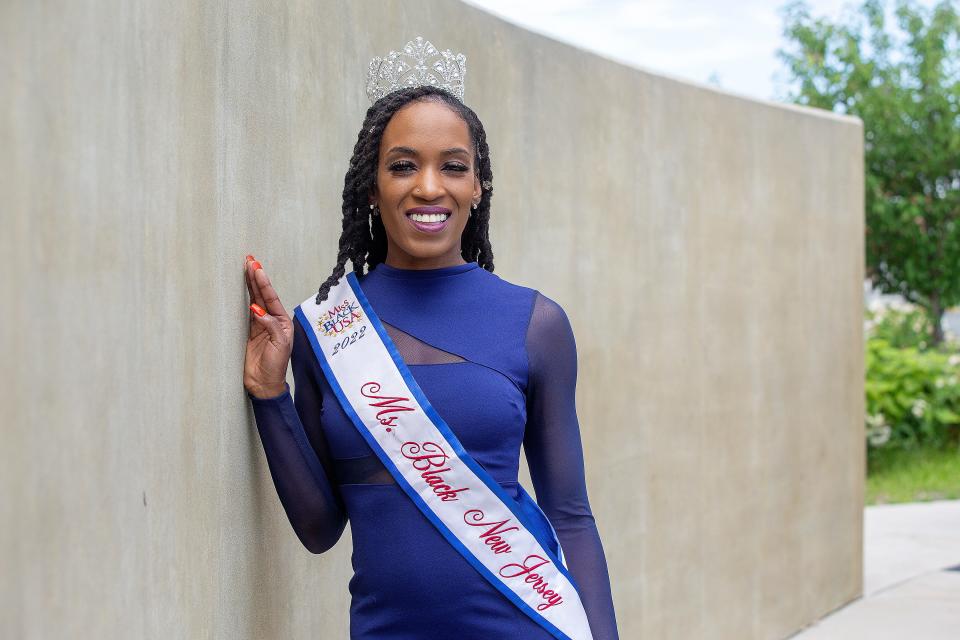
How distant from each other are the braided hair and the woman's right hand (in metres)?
0.09

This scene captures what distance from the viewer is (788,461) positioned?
6324mm

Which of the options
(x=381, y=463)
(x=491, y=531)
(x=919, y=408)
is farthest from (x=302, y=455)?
(x=919, y=408)

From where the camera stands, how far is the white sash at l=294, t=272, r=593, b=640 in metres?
2.31

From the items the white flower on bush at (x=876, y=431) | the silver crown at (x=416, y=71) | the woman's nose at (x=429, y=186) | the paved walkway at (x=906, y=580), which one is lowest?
the paved walkway at (x=906, y=580)

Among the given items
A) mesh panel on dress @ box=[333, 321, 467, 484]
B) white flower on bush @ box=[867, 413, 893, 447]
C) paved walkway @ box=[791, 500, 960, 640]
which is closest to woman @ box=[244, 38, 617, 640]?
mesh panel on dress @ box=[333, 321, 467, 484]

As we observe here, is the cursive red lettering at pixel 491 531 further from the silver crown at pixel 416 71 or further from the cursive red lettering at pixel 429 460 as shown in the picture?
the silver crown at pixel 416 71

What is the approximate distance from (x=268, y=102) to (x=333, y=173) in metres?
0.39

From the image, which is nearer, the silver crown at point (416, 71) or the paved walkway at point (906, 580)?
the silver crown at point (416, 71)

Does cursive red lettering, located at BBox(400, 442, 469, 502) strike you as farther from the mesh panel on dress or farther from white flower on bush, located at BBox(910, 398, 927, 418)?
white flower on bush, located at BBox(910, 398, 927, 418)

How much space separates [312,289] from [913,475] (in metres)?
9.36

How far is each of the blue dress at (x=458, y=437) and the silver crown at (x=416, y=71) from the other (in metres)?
0.35

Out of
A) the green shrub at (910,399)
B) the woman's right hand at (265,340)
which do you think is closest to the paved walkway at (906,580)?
the green shrub at (910,399)

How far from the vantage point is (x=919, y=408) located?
39.3ft

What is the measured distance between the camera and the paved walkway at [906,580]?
633 cm
